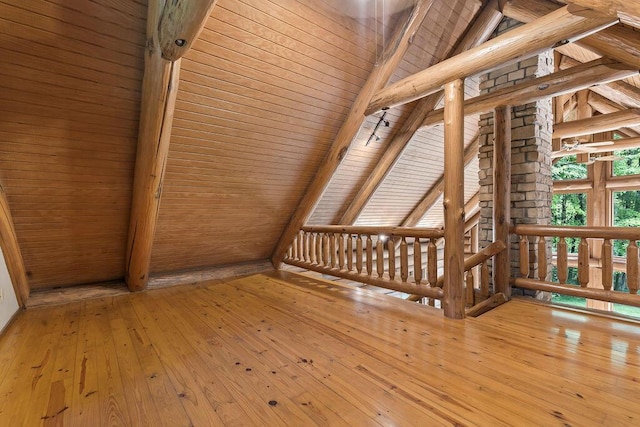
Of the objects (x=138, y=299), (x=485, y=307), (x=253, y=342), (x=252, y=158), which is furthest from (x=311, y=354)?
(x=138, y=299)

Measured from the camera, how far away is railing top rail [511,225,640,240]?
2.16 meters

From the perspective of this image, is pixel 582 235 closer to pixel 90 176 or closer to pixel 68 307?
pixel 90 176

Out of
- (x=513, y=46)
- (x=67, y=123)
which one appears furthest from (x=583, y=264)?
(x=67, y=123)

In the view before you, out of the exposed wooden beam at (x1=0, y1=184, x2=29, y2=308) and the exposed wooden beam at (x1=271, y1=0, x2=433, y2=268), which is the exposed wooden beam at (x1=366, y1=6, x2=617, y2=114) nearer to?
the exposed wooden beam at (x1=271, y1=0, x2=433, y2=268)

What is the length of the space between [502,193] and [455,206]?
107cm

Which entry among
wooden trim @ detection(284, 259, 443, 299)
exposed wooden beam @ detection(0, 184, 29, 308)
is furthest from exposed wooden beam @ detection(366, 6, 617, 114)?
exposed wooden beam @ detection(0, 184, 29, 308)

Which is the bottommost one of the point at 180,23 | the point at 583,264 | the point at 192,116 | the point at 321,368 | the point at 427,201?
the point at 321,368

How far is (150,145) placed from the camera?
2.42 metres

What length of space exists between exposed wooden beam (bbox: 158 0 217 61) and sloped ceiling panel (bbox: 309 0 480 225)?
2.60 m

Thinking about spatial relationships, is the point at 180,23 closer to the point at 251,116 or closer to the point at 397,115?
the point at 251,116

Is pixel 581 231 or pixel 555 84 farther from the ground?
pixel 555 84

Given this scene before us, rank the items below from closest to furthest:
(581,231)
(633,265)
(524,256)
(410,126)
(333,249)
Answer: (633,265)
(581,231)
(524,256)
(333,249)
(410,126)

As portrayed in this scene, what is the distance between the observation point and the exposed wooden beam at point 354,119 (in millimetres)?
2939

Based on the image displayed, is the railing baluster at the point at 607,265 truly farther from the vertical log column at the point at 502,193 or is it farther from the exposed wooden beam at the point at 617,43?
the exposed wooden beam at the point at 617,43
